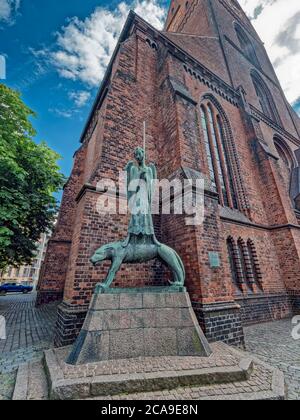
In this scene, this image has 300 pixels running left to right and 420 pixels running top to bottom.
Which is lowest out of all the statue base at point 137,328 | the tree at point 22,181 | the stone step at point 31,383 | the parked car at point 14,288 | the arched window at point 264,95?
the stone step at point 31,383

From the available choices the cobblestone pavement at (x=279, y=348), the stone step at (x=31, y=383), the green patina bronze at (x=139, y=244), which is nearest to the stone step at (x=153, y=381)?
the stone step at (x=31, y=383)

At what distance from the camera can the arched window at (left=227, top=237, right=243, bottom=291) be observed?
23.1 feet

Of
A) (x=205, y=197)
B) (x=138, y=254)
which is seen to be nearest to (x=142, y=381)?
(x=138, y=254)

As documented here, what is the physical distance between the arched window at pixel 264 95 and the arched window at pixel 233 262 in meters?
15.1

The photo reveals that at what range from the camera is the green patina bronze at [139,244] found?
378 centimetres

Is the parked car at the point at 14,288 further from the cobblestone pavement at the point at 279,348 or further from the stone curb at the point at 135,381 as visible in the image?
the cobblestone pavement at the point at 279,348

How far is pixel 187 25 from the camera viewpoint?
63.7 feet

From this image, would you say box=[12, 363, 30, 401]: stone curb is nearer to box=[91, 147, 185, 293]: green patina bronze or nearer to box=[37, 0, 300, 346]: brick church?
box=[37, 0, 300, 346]: brick church

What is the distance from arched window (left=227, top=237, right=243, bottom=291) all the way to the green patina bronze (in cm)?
393

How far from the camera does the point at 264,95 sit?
17766mm

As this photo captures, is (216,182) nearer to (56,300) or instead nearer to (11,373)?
(11,373)

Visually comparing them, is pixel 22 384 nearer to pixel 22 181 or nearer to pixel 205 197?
pixel 205 197

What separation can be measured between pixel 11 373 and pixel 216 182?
8.64 m
